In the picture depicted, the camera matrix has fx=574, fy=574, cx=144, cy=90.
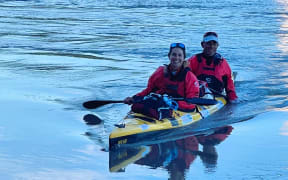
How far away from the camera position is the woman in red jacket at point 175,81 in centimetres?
795

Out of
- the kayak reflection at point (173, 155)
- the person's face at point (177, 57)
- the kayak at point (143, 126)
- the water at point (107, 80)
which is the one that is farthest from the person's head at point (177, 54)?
the water at point (107, 80)

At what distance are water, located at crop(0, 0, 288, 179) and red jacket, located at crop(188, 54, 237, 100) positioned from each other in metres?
0.40

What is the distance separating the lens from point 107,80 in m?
12.7

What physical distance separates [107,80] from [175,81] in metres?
4.64

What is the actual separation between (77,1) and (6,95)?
29626 mm

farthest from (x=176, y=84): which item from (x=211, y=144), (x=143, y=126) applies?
(x=211, y=144)

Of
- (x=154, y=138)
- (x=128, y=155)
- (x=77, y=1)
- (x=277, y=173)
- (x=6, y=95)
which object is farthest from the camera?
(x=77, y=1)

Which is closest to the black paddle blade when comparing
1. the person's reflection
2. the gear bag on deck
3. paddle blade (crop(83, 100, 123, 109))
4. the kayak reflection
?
paddle blade (crop(83, 100, 123, 109))

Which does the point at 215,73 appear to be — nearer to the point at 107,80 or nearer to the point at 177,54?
the point at 177,54

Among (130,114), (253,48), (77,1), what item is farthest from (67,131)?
(77,1)

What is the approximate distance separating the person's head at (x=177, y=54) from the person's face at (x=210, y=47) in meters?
1.79

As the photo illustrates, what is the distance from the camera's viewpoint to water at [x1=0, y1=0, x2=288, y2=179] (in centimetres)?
659

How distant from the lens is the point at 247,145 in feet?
24.4

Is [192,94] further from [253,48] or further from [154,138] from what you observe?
[253,48]
